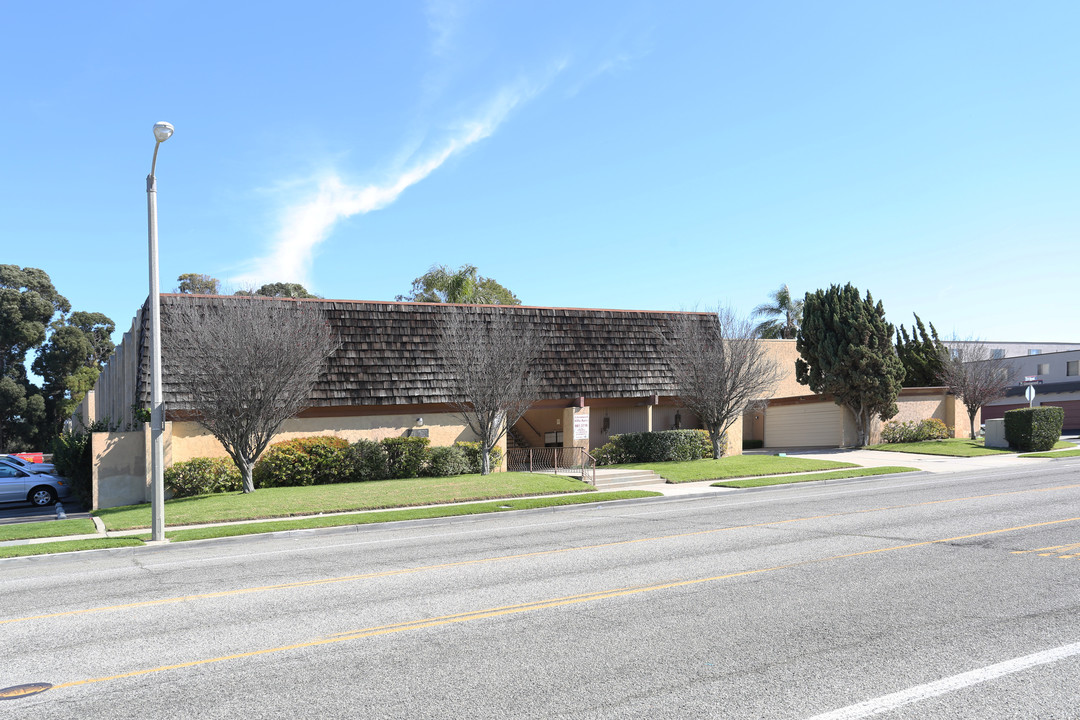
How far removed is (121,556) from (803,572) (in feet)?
36.0

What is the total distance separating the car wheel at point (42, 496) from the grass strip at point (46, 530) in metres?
8.53

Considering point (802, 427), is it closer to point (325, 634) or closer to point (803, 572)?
point (803, 572)

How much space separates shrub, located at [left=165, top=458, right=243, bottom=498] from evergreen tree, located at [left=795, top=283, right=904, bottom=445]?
2512cm

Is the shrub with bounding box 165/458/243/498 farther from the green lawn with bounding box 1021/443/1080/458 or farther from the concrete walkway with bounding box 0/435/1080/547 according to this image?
the green lawn with bounding box 1021/443/1080/458

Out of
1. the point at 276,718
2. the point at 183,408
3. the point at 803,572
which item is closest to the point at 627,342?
the point at 183,408

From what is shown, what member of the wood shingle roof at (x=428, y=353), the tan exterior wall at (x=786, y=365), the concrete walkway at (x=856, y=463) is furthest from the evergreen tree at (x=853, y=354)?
the wood shingle roof at (x=428, y=353)

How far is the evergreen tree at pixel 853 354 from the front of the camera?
1278 inches

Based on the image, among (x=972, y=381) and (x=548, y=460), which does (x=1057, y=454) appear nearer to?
(x=972, y=381)

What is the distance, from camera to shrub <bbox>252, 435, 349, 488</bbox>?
21.7 m

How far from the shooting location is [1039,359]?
57.7 meters

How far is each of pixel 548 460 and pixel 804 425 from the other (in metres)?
15.4

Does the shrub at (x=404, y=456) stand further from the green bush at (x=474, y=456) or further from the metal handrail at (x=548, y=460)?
the metal handrail at (x=548, y=460)

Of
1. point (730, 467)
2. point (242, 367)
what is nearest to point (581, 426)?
point (730, 467)

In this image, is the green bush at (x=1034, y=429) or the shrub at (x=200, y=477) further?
the green bush at (x=1034, y=429)
